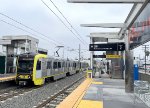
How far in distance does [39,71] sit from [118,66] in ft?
34.9

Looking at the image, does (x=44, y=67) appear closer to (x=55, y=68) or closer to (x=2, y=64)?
(x=55, y=68)

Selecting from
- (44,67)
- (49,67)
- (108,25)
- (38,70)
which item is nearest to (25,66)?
(38,70)

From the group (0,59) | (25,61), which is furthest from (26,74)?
(0,59)

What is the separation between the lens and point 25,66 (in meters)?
22.2

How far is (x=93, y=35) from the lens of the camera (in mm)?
30406

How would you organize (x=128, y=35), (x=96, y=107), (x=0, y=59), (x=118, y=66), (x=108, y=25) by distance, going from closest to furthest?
1. (x=96, y=107)
2. (x=128, y=35)
3. (x=108, y=25)
4. (x=118, y=66)
5. (x=0, y=59)

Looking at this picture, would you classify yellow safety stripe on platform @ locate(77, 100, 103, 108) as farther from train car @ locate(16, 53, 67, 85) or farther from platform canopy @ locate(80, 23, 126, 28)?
train car @ locate(16, 53, 67, 85)

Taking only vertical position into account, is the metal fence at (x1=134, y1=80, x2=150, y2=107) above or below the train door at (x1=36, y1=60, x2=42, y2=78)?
below

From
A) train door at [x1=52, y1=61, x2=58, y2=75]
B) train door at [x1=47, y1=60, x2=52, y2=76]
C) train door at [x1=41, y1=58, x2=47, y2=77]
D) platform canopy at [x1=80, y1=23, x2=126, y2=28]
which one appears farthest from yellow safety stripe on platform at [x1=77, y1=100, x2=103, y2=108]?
train door at [x1=52, y1=61, x2=58, y2=75]

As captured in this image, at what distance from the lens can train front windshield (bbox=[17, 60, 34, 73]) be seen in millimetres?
21984

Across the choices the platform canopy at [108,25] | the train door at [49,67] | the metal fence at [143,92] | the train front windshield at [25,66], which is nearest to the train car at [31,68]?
the train front windshield at [25,66]

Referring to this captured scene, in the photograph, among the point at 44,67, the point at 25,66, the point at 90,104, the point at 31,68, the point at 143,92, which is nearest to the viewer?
the point at 90,104

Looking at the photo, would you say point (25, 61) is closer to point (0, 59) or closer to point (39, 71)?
point (39, 71)

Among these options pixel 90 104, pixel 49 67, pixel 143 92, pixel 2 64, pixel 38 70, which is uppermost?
pixel 2 64
